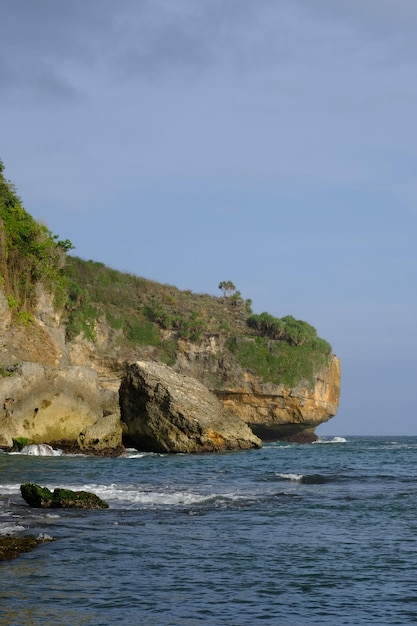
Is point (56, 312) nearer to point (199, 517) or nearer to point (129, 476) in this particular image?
point (129, 476)

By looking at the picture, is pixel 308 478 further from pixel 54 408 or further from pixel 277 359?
pixel 277 359

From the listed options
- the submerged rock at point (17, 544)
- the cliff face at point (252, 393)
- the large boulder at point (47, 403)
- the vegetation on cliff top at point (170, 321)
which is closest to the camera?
the submerged rock at point (17, 544)

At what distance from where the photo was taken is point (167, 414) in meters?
39.1

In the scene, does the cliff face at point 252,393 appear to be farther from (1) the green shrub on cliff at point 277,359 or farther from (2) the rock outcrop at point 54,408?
(2) the rock outcrop at point 54,408

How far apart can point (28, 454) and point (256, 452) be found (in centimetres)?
1255

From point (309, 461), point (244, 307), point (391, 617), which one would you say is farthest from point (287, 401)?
point (391, 617)

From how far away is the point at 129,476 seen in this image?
2628 centimetres

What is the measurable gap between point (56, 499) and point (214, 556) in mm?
5903

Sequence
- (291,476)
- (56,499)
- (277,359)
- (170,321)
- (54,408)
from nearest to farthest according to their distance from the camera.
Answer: (56,499), (291,476), (54,408), (170,321), (277,359)

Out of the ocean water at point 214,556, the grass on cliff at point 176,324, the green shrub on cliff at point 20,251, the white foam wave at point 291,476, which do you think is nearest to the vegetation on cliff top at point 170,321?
the grass on cliff at point 176,324

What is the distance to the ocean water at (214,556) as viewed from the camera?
9.31 meters

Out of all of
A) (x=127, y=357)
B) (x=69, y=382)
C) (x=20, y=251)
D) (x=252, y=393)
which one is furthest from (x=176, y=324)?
(x=69, y=382)

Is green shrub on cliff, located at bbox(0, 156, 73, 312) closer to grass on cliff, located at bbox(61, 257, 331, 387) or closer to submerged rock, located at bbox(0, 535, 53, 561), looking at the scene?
grass on cliff, located at bbox(61, 257, 331, 387)

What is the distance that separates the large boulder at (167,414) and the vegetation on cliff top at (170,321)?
878 cm
